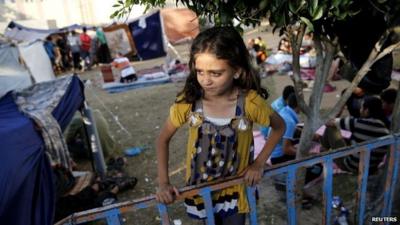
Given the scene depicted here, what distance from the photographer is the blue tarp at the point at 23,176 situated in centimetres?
319

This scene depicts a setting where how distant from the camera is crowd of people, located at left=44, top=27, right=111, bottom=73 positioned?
1571cm

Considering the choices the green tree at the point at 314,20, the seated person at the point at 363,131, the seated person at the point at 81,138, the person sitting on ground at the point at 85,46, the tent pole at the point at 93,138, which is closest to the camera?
the green tree at the point at 314,20

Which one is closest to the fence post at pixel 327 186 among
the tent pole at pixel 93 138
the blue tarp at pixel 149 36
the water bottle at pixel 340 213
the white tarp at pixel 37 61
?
the water bottle at pixel 340 213

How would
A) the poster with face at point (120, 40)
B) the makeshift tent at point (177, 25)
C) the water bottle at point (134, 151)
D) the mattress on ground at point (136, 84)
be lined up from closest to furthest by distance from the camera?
the water bottle at point (134, 151), the mattress on ground at point (136, 84), the poster with face at point (120, 40), the makeshift tent at point (177, 25)

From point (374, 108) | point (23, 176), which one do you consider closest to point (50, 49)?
point (23, 176)

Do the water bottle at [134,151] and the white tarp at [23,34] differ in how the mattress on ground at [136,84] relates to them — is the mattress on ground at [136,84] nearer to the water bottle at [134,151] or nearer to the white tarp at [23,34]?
the white tarp at [23,34]

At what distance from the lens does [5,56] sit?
6020 mm

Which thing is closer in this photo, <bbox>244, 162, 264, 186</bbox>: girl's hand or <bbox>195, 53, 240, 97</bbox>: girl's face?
<bbox>195, 53, 240, 97</bbox>: girl's face

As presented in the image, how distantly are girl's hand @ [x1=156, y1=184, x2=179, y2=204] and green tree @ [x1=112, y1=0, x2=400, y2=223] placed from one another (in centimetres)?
93

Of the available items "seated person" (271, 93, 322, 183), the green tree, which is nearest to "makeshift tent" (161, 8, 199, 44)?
"seated person" (271, 93, 322, 183)

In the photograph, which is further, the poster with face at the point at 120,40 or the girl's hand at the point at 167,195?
the poster with face at the point at 120,40

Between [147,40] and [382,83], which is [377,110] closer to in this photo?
[382,83]

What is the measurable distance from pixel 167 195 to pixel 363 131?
117 inches

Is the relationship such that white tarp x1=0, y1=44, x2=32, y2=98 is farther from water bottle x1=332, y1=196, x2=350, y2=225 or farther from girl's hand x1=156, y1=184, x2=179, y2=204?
water bottle x1=332, y1=196, x2=350, y2=225
